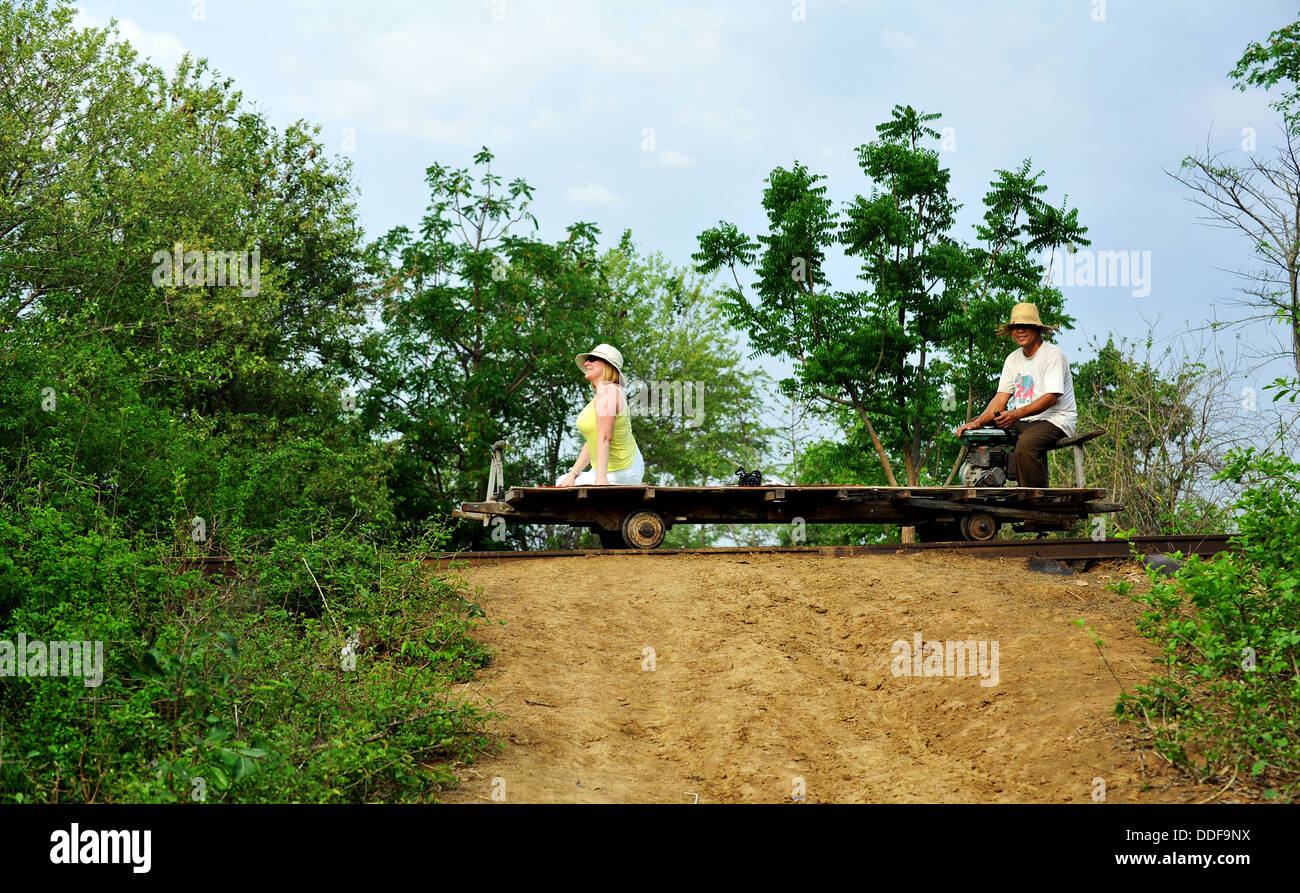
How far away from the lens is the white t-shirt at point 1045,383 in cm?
1214

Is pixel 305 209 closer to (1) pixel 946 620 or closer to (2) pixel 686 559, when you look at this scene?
(2) pixel 686 559

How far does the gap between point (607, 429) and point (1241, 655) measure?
6645 mm

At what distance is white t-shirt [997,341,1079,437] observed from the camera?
12.1 meters

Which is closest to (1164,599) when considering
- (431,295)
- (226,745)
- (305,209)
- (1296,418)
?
(226,745)

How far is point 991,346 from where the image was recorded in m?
21.1

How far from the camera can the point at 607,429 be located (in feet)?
39.6

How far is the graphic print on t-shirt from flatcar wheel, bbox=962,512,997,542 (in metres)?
1.21

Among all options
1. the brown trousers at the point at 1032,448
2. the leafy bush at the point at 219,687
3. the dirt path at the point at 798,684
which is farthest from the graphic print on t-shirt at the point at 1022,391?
the leafy bush at the point at 219,687

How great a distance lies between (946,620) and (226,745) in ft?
18.8

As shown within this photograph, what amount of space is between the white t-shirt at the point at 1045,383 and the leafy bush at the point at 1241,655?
4.18 meters

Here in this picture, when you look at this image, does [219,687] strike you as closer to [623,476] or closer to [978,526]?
[623,476]

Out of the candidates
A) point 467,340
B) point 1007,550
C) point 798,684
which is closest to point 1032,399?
point 1007,550

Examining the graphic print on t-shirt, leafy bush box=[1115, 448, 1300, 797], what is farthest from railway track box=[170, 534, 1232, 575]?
leafy bush box=[1115, 448, 1300, 797]

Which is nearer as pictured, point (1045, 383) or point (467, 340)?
point (1045, 383)
